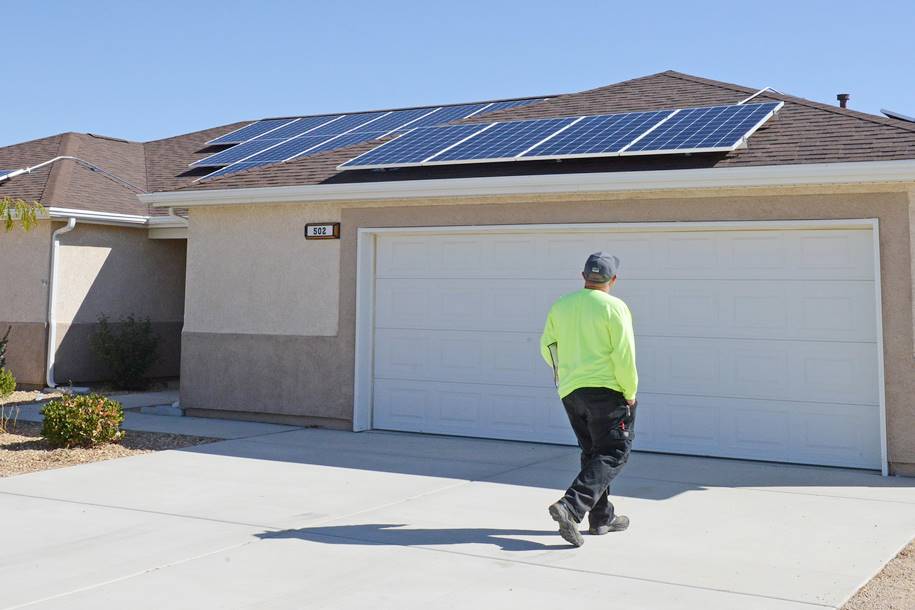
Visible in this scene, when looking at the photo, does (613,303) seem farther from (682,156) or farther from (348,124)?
(348,124)

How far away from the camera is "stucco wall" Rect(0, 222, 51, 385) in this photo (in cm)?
1494

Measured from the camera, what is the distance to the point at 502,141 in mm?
11578

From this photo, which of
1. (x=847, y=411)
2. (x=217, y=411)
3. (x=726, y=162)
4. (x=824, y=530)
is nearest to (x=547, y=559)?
(x=824, y=530)

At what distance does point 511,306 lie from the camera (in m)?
10.7

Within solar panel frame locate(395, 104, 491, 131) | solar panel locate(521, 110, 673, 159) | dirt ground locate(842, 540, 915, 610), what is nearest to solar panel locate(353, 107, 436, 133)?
solar panel frame locate(395, 104, 491, 131)

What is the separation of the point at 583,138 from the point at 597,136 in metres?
0.16

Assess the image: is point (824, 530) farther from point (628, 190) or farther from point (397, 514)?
point (628, 190)

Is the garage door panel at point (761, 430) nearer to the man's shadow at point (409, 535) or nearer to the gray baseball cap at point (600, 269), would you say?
the man's shadow at point (409, 535)

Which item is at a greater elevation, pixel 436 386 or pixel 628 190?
pixel 628 190

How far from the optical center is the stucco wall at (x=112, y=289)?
A: 15.1 meters

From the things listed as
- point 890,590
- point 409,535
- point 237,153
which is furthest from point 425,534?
point 237,153

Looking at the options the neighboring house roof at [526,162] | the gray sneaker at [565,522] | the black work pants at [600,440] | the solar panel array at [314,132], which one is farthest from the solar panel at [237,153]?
the gray sneaker at [565,522]

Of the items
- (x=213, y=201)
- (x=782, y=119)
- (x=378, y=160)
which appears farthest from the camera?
(x=213, y=201)

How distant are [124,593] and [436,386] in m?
A: 6.28
